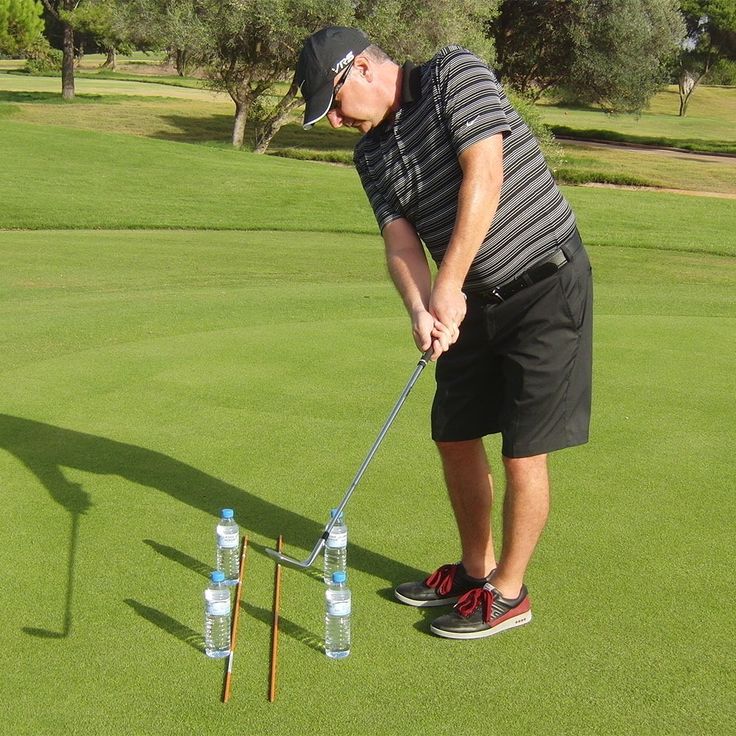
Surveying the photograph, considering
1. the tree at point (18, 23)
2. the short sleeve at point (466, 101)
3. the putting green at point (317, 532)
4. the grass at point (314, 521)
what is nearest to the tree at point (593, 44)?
the tree at point (18, 23)

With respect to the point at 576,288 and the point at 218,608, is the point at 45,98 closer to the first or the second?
the point at 576,288

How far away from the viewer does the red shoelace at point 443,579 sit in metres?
3.76

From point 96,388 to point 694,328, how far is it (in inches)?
179

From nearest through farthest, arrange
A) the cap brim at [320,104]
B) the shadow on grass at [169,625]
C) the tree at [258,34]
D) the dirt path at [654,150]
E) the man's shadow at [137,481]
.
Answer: the shadow on grass at [169,625], the cap brim at [320,104], the man's shadow at [137,481], the tree at [258,34], the dirt path at [654,150]

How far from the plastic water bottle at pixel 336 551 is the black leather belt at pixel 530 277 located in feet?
3.06

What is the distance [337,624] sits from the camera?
127 inches

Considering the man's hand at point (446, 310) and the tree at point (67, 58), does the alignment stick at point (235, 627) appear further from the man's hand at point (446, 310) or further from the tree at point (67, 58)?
the tree at point (67, 58)

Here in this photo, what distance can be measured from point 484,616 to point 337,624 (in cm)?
54

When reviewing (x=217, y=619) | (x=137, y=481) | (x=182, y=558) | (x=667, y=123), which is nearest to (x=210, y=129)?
(x=667, y=123)

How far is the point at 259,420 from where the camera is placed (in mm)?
5570

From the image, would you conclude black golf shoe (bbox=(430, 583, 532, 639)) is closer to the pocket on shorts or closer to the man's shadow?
the man's shadow

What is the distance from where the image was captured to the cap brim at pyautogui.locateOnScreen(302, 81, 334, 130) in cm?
336

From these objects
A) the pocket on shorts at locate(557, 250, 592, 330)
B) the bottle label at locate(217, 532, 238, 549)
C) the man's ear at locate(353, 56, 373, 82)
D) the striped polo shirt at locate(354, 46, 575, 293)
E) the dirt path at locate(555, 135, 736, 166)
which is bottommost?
the dirt path at locate(555, 135, 736, 166)

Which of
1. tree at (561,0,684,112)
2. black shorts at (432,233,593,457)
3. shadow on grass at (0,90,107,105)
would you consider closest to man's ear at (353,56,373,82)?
black shorts at (432,233,593,457)
